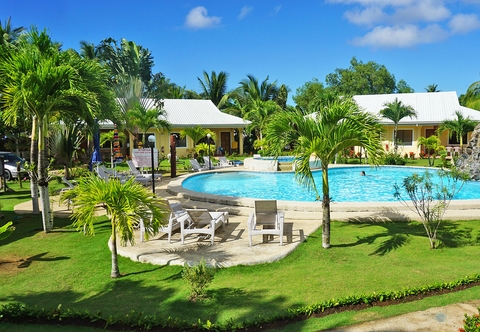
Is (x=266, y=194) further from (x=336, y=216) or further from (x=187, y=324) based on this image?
(x=187, y=324)

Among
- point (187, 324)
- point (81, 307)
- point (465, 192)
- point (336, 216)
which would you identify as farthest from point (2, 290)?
point (465, 192)

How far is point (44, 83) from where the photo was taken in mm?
8422

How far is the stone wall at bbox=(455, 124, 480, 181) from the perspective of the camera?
17703 millimetres

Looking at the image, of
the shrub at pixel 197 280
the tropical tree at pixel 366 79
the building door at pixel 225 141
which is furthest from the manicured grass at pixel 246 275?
the tropical tree at pixel 366 79

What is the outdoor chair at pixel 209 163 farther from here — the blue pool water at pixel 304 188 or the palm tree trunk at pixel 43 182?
the palm tree trunk at pixel 43 182

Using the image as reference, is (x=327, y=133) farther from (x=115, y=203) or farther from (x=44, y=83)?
(x=44, y=83)

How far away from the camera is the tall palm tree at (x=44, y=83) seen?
27.2 feet

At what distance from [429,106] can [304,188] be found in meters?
23.4

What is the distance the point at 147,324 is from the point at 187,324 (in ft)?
1.65

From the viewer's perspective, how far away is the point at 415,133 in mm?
30812

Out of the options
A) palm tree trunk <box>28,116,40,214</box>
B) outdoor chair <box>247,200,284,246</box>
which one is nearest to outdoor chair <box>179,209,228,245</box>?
outdoor chair <box>247,200,284,246</box>

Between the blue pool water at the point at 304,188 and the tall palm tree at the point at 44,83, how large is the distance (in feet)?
24.9

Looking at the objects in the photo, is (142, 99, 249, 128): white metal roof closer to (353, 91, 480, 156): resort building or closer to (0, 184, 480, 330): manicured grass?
(353, 91, 480, 156): resort building

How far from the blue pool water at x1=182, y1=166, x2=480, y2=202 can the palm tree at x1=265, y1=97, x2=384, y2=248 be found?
569cm
